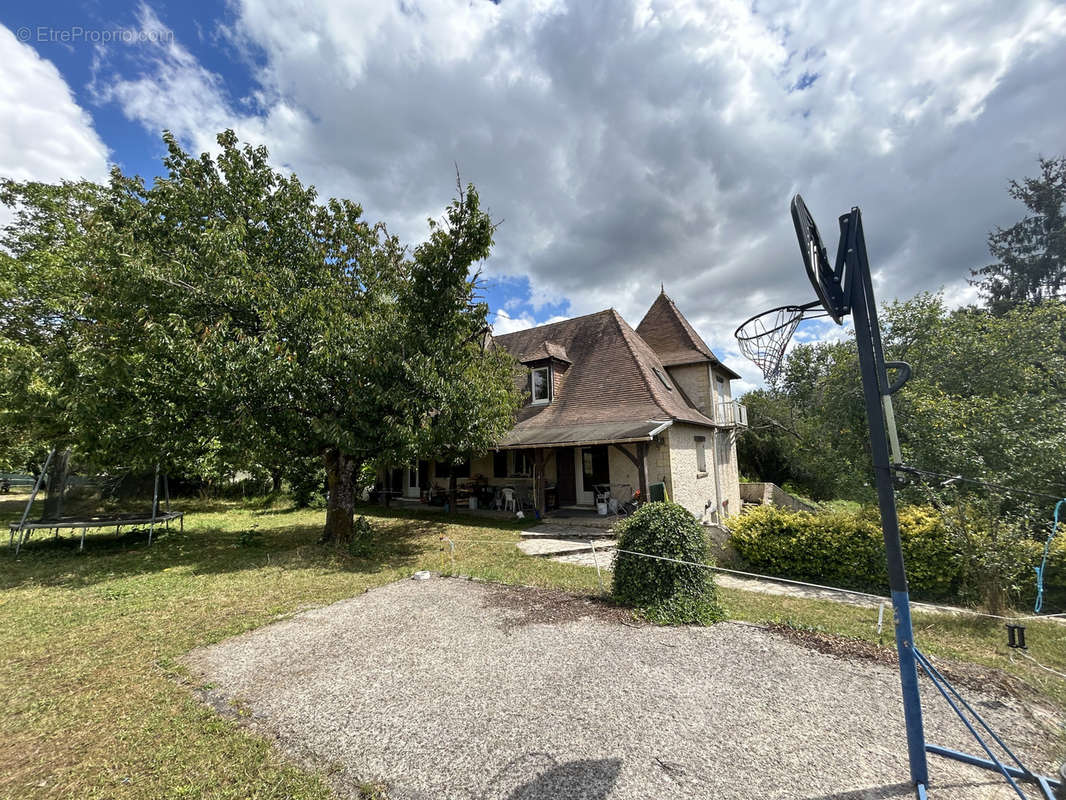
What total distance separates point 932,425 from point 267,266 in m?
15.8

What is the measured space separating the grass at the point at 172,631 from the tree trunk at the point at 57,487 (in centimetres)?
89

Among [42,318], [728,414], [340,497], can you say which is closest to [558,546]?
[340,497]

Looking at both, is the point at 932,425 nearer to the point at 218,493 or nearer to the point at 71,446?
the point at 71,446

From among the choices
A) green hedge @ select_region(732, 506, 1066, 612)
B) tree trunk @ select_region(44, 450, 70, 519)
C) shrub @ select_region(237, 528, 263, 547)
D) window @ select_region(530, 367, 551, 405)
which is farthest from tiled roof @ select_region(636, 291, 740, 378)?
tree trunk @ select_region(44, 450, 70, 519)

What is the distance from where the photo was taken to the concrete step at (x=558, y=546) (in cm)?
998

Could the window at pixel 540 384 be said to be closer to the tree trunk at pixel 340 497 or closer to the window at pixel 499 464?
the window at pixel 499 464

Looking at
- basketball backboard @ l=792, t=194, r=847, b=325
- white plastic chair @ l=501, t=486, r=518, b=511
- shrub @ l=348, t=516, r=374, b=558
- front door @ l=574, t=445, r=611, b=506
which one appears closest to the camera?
basketball backboard @ l=792, t=194, r=847, b=325

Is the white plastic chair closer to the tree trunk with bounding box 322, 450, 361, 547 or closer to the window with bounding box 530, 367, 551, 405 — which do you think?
the window with bounding box 530, 367, 551, 405

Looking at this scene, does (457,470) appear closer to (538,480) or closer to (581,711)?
(538,480)

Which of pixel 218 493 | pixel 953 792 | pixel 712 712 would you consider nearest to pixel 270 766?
pixel 712 712

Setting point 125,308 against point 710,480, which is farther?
point 710,480

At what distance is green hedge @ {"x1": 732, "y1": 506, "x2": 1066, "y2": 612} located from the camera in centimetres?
671

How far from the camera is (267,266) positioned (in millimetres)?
10227

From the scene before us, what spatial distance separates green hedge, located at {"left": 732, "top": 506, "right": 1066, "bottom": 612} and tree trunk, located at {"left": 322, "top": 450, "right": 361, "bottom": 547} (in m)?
9.40
